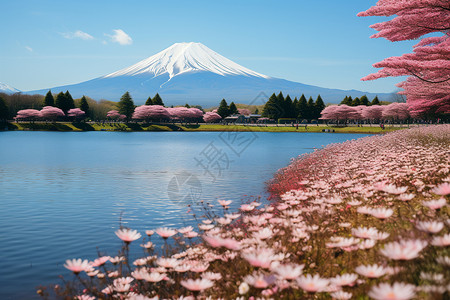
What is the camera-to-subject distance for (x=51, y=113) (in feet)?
351

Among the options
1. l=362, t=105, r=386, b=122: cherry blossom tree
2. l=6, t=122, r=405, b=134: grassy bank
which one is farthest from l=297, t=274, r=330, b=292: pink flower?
l=362, t=105, r=386, b=122: cherry blossom tree

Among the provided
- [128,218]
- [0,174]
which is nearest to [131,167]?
[0,174]

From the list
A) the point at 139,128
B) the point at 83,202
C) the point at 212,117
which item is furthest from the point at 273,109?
the point at 83,202

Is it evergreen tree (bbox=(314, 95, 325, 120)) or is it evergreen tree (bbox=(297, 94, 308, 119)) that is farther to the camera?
evergreen tree (bbox=(314, 95, 325, 120))

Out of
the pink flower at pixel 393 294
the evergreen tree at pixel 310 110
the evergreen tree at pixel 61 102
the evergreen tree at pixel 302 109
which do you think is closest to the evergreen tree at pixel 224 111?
the evergreen tree at pixel 302 109

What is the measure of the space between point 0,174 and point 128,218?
1563 cm

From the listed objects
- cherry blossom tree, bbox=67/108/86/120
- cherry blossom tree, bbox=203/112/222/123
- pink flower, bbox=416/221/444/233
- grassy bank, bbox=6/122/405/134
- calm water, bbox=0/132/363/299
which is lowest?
calm water, bbox=0/132/363/299

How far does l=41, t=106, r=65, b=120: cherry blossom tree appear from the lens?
106 metres

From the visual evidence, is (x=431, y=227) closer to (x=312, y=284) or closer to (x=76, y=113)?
(x=312, y=284)

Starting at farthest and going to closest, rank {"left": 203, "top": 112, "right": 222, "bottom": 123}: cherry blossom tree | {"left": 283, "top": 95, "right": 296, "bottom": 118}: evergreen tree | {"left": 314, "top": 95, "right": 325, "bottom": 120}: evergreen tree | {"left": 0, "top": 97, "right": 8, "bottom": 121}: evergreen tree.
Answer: {"left": 203, "top": 112, "right": 222, "bottom": 123}: cherry blossom tree
{"left": 314, "top": 95, "right": 325, "bottom": 120}: evergreen tree
{"left": 283, "top": 95, "right": 296, "bottom": 118}: evergreen tree
{"left": 0, "top": 97, "right": 8, "bottom": 121}: evergreen tree

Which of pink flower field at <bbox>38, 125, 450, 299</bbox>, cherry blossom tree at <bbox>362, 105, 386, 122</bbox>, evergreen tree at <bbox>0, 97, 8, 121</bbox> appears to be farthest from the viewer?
cherry blossom tree at <bbox>362, 105, 386, 122</bbox>

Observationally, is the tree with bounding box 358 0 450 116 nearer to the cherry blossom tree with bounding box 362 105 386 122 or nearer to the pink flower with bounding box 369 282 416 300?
the pink flower with bounding box 369 282 416 300

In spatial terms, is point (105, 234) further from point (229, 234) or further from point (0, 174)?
point (0, 174)

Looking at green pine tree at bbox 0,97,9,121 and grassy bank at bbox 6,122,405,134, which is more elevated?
green pine tree at bbox 0,97,9,121
